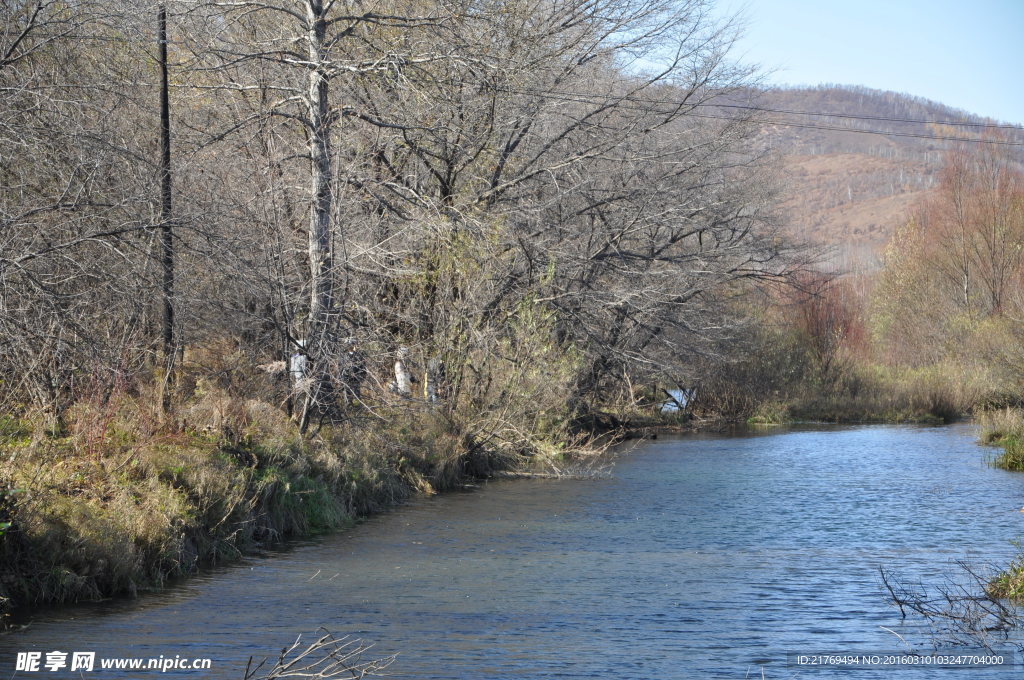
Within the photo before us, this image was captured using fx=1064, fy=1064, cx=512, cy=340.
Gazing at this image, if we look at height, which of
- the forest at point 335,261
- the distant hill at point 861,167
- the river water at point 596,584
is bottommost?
the river water at point 596,584

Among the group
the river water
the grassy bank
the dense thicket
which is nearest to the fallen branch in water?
the river water

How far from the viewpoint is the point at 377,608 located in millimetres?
10008

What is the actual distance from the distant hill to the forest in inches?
3330

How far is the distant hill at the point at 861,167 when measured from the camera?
125m

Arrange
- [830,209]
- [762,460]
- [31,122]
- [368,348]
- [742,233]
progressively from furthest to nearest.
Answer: [830,209] → [742,233] → [762,460] → [368,348] → [31,122]

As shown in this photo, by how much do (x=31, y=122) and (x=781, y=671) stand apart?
10617 mm

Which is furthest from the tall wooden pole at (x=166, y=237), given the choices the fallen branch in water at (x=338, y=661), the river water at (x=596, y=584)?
the fallen branch in water at (x=338, y=661)

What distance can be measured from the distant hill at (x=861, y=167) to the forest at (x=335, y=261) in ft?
278

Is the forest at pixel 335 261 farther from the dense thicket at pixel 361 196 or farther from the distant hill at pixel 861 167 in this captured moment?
the distant hill at pixel 861 167

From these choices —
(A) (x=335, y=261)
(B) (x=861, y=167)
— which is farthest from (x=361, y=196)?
(B) (x=861, y=167)

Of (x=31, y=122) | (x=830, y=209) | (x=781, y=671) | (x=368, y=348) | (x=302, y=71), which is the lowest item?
(x=781, y=671)

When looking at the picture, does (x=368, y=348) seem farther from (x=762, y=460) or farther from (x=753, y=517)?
(x=762, y=460)

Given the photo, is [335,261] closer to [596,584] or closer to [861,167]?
[596,584]

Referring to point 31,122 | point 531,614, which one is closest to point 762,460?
point 531,614
